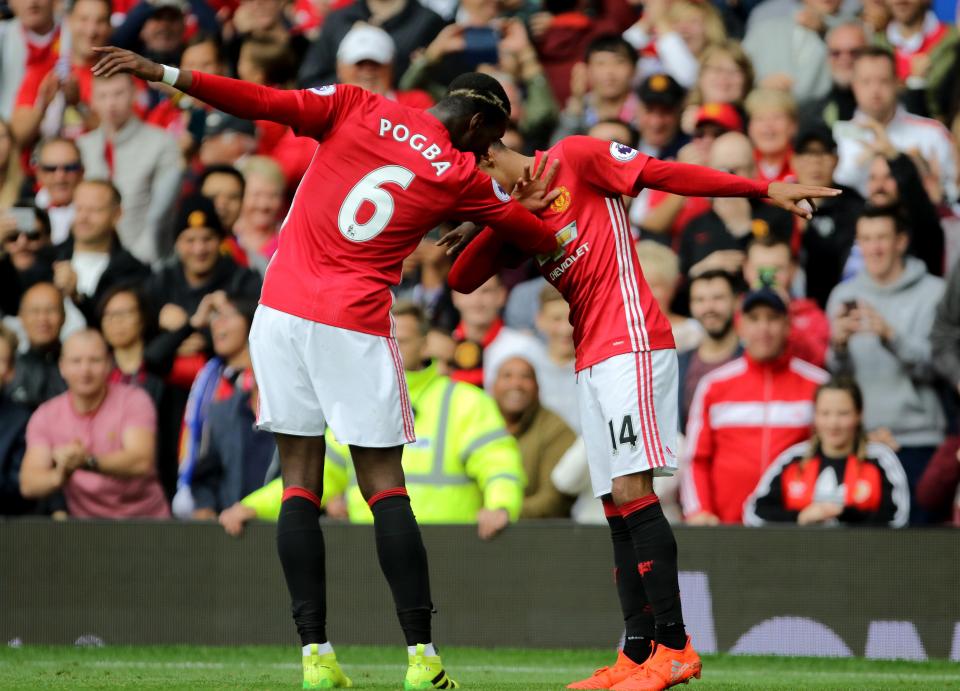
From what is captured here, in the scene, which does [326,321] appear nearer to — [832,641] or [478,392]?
[478,392]

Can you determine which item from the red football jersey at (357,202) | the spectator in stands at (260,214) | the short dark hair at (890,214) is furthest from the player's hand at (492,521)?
the spectator in stands at (260,214)

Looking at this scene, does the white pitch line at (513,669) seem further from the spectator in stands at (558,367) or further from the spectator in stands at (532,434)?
the spectator in stands at (558,367)

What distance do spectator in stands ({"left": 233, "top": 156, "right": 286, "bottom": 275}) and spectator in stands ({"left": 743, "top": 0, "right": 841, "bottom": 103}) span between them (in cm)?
370

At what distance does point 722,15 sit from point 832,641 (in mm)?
5917

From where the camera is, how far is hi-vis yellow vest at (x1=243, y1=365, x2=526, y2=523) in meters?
8.58

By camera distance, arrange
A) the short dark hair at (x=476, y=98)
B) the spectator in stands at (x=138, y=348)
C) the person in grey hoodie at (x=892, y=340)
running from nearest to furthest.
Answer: the short dark hair at (x=476, y=98) < the person in grey hoodie at (x=892, y=340) < the spectator in stands at (x=138, y=348)

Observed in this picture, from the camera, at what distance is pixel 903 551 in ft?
27.5

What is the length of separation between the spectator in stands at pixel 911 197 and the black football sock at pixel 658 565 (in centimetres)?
450

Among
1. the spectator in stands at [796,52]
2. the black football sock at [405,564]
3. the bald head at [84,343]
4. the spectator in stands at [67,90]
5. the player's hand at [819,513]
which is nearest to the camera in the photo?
the black football sock at [405,564]

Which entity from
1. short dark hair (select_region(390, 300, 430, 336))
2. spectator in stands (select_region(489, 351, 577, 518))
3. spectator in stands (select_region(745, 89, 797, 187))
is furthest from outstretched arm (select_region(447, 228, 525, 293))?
spectator in stands (select_region(745, 89, 797, 187))

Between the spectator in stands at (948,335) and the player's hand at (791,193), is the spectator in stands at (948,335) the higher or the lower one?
the lower one

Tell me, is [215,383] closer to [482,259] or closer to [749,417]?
[749,417]

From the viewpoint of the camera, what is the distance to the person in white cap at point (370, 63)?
11953 millimetres

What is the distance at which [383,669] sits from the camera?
25.2 feet
